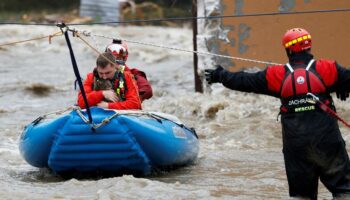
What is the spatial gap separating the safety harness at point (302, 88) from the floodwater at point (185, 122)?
1.12 meters

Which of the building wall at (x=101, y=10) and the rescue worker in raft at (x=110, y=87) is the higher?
the rescue worker in raft at (x=110, y=87)

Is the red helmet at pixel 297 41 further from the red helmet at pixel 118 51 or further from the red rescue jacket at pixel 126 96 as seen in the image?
the red helmet at pixel 118 51

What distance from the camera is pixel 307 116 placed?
5.74 metres

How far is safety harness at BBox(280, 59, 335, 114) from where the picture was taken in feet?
18.8

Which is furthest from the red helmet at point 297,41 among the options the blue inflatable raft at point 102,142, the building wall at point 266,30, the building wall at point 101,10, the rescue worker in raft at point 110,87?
the building wall at point 101,10

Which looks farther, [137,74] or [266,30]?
[266,30]

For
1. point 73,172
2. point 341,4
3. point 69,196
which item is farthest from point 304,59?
point 341,4

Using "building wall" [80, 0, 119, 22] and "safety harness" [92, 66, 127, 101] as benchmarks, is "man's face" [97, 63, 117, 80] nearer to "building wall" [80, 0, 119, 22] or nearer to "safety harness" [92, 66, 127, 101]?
"safety harness" [92, 66, 127, 101]

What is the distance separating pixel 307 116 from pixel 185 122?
672 cm

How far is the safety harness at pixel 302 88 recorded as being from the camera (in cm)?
573

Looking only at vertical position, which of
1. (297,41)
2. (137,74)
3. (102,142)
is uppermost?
(297,41)

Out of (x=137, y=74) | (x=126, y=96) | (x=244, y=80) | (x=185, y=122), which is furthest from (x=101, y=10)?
(x=244, y=80)

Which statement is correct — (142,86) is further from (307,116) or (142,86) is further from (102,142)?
(307,116)

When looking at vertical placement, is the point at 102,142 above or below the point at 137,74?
below
